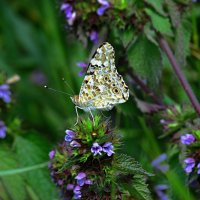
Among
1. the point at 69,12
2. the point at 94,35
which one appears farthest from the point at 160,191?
the point at 69,12

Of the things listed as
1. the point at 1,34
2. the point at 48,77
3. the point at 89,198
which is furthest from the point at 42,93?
the point at 89,198

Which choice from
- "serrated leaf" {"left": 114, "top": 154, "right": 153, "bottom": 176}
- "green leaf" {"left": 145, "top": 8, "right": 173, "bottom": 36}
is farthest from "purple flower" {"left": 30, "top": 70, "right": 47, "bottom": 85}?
"serrated leaf" {"left": 114, "top": 154, "right": 153, "bottom": 176}

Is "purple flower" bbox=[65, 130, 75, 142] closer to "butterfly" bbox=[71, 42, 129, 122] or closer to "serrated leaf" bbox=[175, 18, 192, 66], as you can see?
"butterfly" bbox=[71, 42, 129, 122]

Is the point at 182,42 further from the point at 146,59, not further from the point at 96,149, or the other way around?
the point at 96,149

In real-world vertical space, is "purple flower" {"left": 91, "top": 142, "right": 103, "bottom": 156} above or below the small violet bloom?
below

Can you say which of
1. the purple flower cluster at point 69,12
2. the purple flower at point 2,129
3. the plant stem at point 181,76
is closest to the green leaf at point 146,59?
the plant stem at point 181,76

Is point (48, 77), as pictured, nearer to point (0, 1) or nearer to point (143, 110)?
point (0, 1)

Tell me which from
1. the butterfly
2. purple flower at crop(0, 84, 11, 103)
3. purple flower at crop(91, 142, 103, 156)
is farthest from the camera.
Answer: purple flower at crop(0, 84, 11, 103)
